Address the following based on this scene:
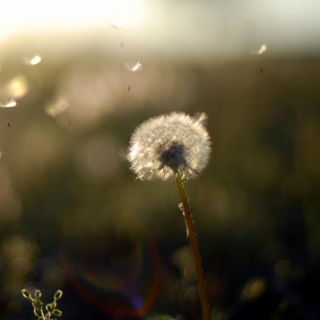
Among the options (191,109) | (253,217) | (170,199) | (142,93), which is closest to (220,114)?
→ (191,109)

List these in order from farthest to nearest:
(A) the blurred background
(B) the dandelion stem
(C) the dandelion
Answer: (A) the blurred background, (C) the dandelion, (B) the dandelion stem

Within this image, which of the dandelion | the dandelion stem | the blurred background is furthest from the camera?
the blurred background

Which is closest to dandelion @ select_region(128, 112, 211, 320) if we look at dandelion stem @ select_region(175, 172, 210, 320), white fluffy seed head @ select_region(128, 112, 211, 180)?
white fluffy seed head @ select_region(128, 112, 211, 180)

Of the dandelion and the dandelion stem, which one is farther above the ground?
the dandelion

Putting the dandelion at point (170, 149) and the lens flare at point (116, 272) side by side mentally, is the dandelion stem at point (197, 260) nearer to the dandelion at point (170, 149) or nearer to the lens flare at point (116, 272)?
the dandelion at point (170, 149)

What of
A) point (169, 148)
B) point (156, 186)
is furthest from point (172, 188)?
point (169, 148)

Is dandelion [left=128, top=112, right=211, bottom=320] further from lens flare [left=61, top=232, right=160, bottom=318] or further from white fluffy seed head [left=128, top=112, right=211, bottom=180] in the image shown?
lens flare [left=61, top=232, right=160, bottom=318]
